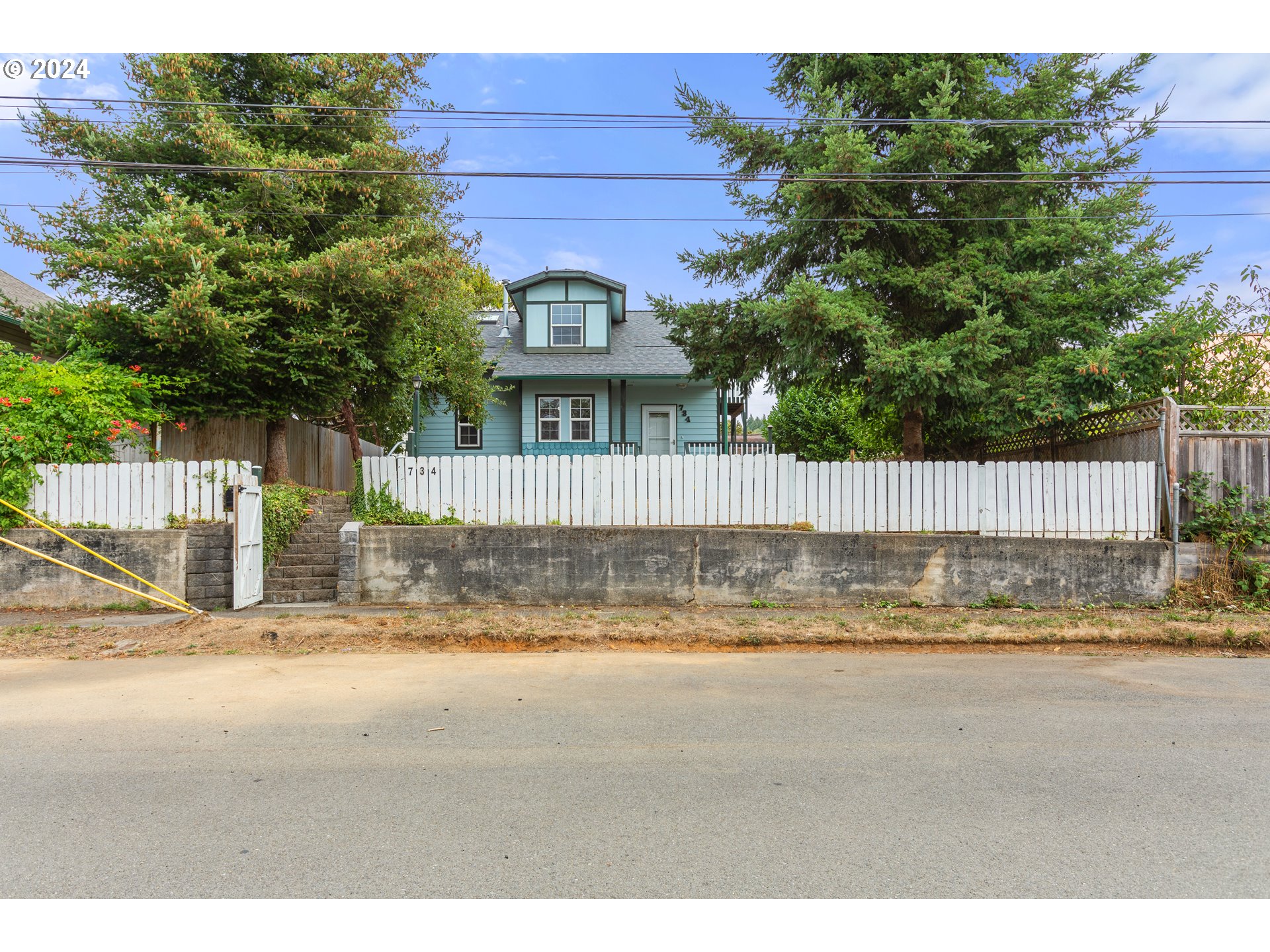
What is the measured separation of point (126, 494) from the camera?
34.0 feet

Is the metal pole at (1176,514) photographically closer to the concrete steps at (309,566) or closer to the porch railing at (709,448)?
the porch railing at (709,448)

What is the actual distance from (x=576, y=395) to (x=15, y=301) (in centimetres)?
1351

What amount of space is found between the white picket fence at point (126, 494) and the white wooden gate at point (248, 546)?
18.7 inches

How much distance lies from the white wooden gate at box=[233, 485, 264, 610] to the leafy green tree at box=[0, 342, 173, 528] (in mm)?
2526

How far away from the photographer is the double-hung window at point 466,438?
2347 cm

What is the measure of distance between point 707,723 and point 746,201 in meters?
9.66

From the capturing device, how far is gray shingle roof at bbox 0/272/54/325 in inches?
653

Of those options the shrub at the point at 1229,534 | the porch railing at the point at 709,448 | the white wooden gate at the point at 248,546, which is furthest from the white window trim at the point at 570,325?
the shrub at the point at 1229,534

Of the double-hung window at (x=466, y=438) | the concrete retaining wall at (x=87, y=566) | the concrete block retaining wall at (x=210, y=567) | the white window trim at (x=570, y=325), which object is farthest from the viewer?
the double-hung window at (x=466, y=438)

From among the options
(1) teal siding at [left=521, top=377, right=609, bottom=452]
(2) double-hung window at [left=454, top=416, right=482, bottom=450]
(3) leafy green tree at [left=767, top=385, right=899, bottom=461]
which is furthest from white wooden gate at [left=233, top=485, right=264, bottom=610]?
(3) leafy green tree at [left=767, top=385, right=899, bottom=461]

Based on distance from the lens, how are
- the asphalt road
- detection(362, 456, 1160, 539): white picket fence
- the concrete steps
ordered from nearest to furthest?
the asphalt road → the concrete steps → detection(362, 456, 1160, 539): white picket fence

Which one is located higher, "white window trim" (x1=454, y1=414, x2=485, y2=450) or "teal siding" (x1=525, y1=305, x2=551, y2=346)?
"teal siding" (x1=525, y1=305, x2=551, y2=346)

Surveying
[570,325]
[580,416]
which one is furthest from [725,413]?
[570,325]

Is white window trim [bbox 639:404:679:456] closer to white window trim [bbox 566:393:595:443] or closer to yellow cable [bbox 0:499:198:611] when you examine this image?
white window trim [bbox 566:393:595:443]
